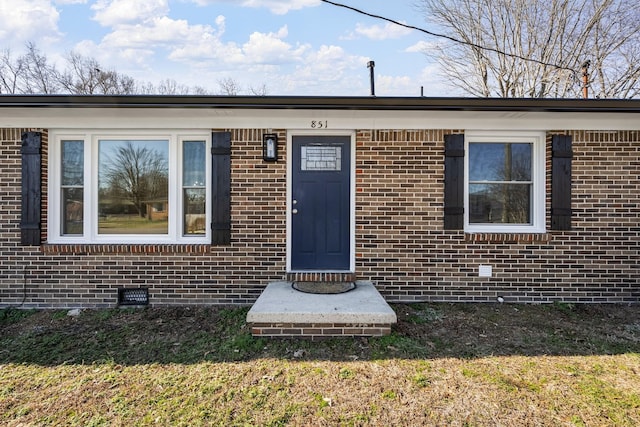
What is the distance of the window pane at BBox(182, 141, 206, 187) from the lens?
15.0 feet

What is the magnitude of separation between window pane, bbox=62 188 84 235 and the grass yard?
3.74ft

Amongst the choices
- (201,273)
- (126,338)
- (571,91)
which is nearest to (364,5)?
(201,273)

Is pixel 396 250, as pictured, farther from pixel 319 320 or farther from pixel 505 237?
pixel 319 320

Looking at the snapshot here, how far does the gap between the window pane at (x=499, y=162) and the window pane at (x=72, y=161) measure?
16.9 ft

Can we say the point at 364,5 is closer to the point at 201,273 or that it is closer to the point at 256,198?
the point at 256,198

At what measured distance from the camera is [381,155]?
452 cm

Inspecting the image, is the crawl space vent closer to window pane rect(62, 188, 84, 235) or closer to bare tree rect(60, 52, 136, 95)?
window pane rect(62, 188, 84, 235)

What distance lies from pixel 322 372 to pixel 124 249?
3.09m

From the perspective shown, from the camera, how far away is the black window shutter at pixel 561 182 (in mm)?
4449

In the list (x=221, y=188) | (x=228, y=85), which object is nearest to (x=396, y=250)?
(x=221, y=188)

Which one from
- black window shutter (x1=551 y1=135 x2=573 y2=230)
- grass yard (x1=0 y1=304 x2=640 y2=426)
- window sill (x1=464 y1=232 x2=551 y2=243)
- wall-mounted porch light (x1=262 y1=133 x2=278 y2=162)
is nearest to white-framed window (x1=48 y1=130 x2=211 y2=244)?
wall-mounted porch light (x1=262 y1=133 x2=278 y2=162)

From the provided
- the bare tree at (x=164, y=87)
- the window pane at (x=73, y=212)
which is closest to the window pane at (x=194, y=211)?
the window pane at (x=73, y=212)

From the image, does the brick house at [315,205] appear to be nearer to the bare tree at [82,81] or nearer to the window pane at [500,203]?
the window pane at [500,203]

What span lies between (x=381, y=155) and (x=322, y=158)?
0.78 metres
